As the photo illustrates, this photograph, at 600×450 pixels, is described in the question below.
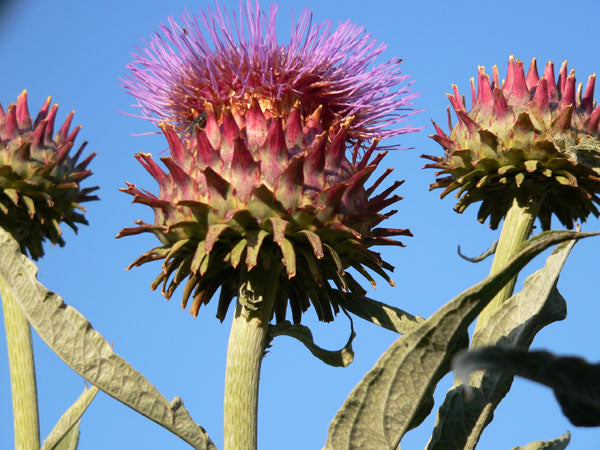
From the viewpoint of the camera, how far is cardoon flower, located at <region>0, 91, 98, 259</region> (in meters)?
3.02

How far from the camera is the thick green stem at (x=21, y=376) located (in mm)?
2639

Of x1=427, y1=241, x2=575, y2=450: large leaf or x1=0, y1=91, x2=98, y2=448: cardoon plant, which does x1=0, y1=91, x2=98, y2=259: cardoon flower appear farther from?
x1=427, y1=241, x2=575, y2=450: large leaf

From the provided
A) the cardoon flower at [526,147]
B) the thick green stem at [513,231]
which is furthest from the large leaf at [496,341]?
the cardoon flower at [526,147]

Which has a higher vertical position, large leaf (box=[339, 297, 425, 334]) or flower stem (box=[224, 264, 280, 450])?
large leaf (box=[339, 297, 425, 334])

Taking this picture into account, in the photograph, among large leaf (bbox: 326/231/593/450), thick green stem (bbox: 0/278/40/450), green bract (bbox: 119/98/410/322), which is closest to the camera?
large leaf (bbox: 326/231/593/450)

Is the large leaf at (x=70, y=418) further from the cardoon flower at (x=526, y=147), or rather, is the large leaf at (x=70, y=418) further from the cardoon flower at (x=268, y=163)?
the cardoon flower at (x=526, y=147)

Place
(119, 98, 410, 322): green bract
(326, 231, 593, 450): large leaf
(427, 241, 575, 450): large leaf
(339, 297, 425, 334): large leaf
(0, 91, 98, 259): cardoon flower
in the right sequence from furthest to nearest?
(0, 91, 98, 259): cardoon flower → (339, 297, 425, 334): large leaf → (119, 98, 410, 322): green bract → (427, 241, 575, 450): large leaf → (326, 231, 593, 450): large leaf

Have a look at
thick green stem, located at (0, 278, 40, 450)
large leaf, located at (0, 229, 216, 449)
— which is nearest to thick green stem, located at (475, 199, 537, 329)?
large leaf, located at (0, 229, 216, 449)

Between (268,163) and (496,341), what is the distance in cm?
80

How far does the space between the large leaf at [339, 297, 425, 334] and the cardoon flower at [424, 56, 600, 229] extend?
1.93 feet

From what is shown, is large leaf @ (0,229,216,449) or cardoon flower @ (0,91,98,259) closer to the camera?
large leaf @ (0,229,216,449)

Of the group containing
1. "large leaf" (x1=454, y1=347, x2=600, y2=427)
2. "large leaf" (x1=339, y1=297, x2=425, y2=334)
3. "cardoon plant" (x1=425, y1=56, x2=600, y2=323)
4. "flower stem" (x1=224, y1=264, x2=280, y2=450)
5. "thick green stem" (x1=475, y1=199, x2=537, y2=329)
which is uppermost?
"cardoon plant" (x1=425, y1=56, x2=600, y2=323)

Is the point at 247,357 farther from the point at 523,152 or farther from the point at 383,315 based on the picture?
the point at 523,152

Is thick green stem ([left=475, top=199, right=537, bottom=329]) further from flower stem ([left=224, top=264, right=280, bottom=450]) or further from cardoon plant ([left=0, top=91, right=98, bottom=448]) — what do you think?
cardoon plant ([left=0, top=91, right=98, bottom=448])
